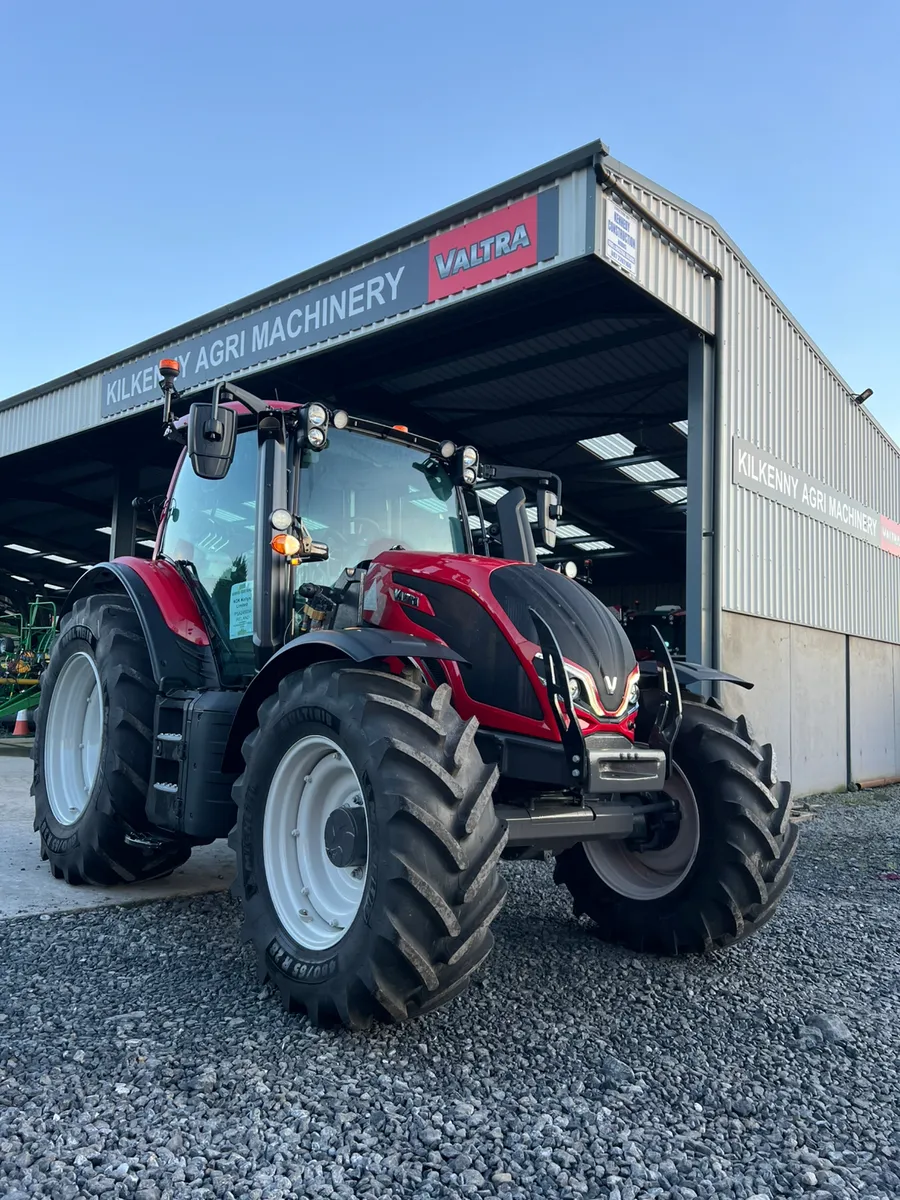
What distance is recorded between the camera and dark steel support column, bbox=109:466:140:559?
1479cm

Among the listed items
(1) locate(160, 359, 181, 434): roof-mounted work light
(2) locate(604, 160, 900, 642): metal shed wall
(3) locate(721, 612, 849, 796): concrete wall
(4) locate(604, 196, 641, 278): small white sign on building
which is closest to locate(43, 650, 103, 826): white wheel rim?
(1) locate(160, 359, 181, 434): roof-mounted work light

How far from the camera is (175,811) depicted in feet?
13.5

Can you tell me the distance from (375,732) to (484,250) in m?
5.96

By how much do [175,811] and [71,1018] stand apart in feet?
3.79

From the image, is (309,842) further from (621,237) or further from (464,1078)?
(621,237)

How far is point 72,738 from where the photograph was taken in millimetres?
5285

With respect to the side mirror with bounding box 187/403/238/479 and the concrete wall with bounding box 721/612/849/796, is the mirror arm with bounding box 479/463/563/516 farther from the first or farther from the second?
the concrete wall with bounding box 721/612/849/796

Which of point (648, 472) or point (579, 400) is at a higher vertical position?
point (579, 400)

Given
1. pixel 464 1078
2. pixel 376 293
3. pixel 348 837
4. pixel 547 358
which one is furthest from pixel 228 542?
pixel 547 358

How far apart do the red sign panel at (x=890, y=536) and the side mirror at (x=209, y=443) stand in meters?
12.0

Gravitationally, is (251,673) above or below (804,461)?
below

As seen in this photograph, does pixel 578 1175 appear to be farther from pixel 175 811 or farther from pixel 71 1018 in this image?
pixel 175 811

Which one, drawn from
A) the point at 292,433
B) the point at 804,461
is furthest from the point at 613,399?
the point at 292,433

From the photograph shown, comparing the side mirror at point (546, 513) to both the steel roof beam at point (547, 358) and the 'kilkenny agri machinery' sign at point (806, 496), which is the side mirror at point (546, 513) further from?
the steel roof beam at point (547, 358)
